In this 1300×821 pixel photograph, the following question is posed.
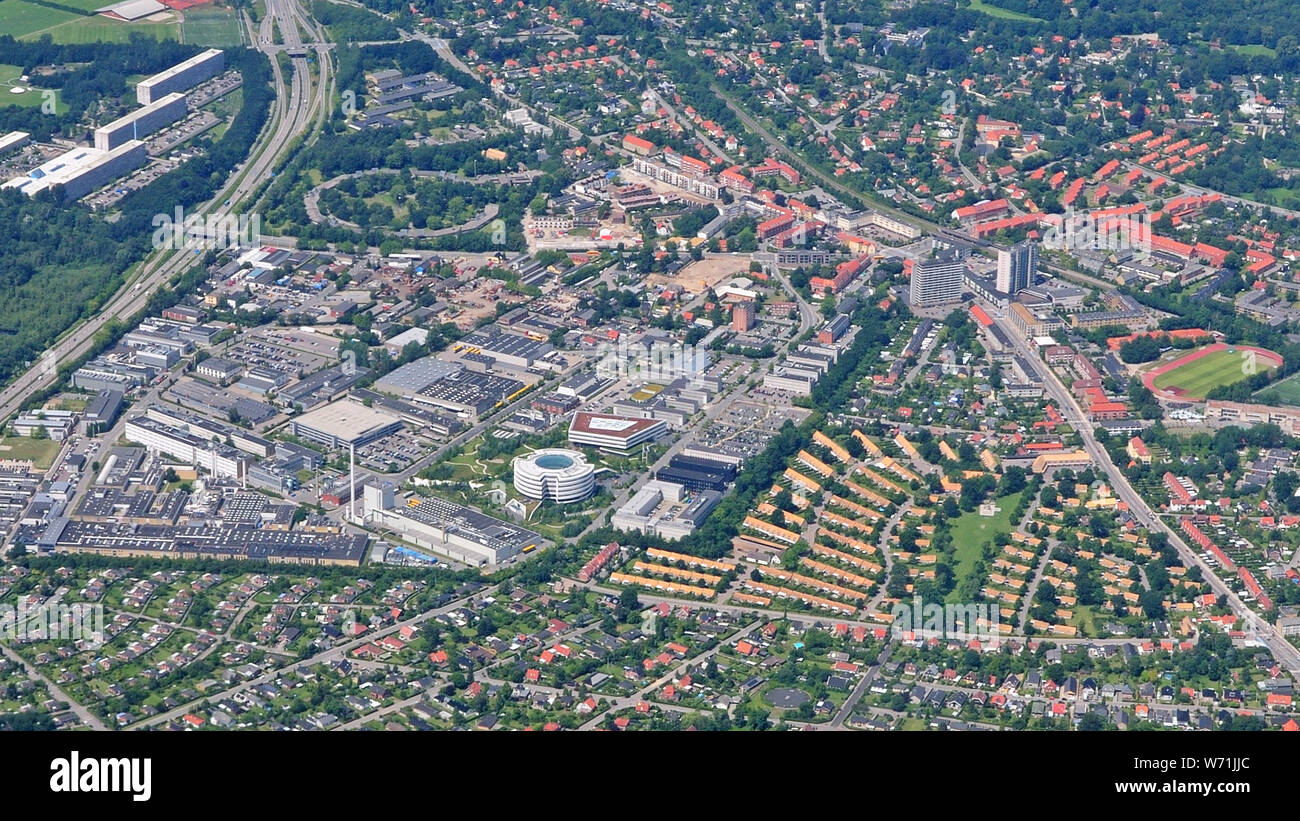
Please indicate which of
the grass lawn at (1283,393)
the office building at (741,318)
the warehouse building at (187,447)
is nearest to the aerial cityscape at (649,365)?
the warehouse building at (187,447)

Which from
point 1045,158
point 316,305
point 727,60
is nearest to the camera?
point 316,305

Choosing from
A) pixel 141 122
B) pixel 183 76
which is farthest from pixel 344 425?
pixel 183 76

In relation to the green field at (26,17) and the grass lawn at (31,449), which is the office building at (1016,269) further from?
the green field at (26,17)

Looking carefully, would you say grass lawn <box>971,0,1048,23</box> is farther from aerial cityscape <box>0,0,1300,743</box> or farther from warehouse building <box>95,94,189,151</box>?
warehouse building <box>95,94,189,151</box>

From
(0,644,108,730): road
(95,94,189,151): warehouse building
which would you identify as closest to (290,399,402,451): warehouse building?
(0,644,108,730): road

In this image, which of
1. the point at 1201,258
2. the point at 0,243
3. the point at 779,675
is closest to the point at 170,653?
the point at 779,675
